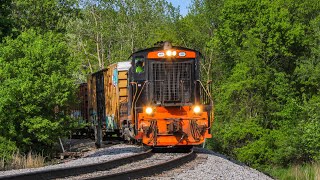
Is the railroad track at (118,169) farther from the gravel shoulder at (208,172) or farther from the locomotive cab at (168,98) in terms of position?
the locomotive cab at (168,98)

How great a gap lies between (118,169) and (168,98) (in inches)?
198

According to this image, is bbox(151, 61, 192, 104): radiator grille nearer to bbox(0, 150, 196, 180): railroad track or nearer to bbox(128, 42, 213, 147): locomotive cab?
bbox(128, 42, 213, 147): locomotive cab

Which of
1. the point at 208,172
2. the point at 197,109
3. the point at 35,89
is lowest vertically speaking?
the point at 208,172

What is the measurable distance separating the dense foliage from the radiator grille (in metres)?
7.55

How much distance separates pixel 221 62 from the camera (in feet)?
165

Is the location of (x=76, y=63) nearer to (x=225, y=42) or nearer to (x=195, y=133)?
(x=195, y=133)

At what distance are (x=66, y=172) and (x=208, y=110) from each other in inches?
279

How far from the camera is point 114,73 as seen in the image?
2458 cm

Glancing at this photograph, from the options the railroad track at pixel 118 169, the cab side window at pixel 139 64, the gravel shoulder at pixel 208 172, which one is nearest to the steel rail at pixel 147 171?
the railroad track at pixel 118 169

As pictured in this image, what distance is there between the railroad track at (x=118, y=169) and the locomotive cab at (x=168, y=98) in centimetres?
86

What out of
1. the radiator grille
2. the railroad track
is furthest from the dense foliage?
the railroad track

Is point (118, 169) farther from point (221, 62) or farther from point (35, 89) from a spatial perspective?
point (221, 62)

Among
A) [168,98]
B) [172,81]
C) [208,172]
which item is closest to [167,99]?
[168,98]

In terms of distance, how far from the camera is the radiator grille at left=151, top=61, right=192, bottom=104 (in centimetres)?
1828
